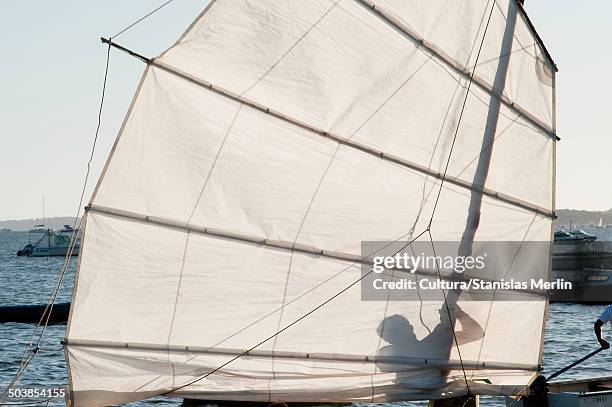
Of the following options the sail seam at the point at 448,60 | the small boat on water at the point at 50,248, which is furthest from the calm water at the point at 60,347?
the small boat on water at the point at 50,248

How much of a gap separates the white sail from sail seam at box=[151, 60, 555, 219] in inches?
0.6

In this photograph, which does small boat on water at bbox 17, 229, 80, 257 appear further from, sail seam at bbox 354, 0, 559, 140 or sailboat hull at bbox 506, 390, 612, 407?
sail seam at bbox 354, 0, 559, 140

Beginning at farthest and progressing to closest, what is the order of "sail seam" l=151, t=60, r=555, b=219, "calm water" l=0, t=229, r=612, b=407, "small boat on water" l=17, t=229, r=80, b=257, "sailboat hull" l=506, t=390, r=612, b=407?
"small boat on water" l=17, t=229, r=80, b=257 → "calm water" l=0, t=229, r=612, b=407 → "sailboat hull" l=506, t=390, r=612, b=407 → "sail seam" l=151, t=60, r=555, b=219

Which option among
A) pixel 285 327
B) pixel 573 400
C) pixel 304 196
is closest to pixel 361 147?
pixel 304 196

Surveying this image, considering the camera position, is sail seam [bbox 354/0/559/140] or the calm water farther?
the calm water

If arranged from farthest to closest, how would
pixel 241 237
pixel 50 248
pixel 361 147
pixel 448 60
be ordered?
pixel 50 248
pixel 448 60
pixel 361 147
pixel 241 237

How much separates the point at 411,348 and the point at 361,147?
229 centimetres

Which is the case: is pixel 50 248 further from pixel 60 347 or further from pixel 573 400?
pixel 573 400

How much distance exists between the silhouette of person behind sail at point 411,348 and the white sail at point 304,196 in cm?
3

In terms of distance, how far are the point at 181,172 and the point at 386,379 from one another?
3178 millimetres

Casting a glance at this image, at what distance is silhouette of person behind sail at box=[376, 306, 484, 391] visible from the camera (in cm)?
1171

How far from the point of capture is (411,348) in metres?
11.8

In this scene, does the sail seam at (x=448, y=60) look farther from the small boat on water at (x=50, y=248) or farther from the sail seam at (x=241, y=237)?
the small boat on water at (x=50, y=248)

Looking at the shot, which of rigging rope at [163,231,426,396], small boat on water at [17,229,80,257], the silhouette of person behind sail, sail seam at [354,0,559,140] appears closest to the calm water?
rigging rope at [163,231,426,396]
